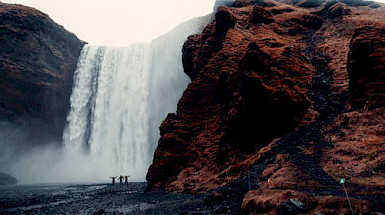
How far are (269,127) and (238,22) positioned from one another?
2279cm

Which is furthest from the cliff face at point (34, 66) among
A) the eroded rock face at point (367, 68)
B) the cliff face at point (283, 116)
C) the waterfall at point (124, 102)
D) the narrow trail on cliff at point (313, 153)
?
the eroded rock face at point (367, 68)

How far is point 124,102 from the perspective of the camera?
66.9m

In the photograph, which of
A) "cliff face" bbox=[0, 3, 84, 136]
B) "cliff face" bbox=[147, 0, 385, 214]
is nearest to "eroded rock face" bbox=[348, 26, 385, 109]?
"cliff face" bbox=[147, 0, 385, 214]

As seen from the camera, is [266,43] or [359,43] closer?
[359,43]

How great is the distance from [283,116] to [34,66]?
69.1 meters

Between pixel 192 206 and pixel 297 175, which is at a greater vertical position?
pixel 297 175

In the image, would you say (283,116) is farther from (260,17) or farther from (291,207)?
(260,17)

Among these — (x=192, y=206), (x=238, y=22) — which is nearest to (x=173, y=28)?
(x=238, y=22)

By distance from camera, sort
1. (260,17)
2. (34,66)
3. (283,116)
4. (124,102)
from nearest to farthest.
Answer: (283,116), (260,17), (124,102), (34,66)

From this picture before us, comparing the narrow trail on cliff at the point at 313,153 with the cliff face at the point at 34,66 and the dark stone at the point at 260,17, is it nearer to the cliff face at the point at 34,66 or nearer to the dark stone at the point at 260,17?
the dark stone at the point at 260,17

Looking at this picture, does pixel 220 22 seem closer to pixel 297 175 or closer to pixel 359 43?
pixel 359 43

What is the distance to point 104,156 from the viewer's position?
65.4m

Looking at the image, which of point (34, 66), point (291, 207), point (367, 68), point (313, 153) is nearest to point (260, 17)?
point (367, 68)

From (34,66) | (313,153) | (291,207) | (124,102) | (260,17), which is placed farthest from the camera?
(34,66)
